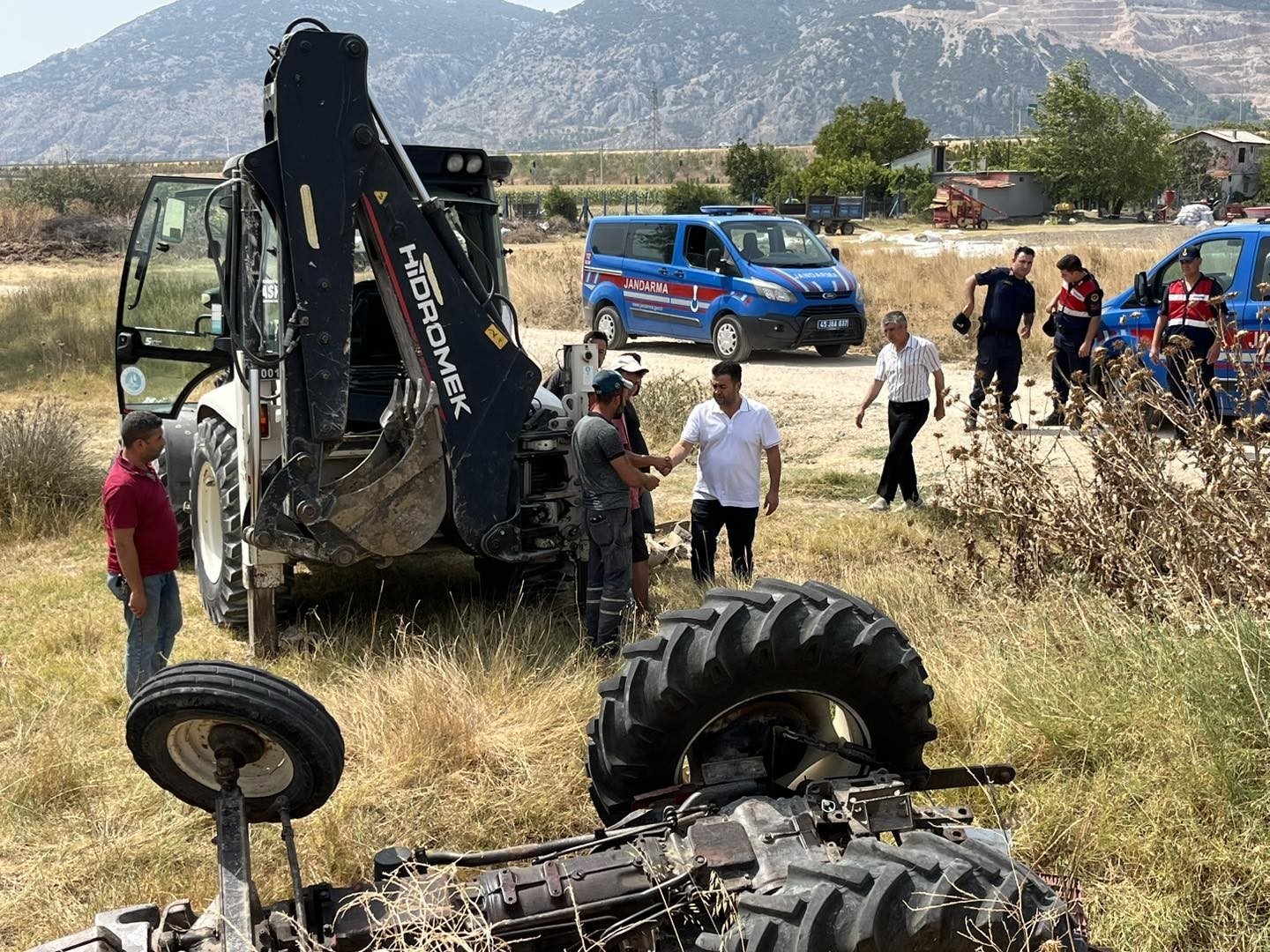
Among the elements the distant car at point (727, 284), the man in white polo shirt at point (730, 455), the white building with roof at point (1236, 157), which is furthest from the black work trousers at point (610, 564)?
the white building with roof at point (1236, 157)

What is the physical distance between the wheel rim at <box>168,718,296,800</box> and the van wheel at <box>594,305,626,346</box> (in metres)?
16.1

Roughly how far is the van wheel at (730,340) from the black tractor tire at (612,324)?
6.74 ft

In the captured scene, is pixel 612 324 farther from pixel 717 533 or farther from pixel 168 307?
pixel 717 533

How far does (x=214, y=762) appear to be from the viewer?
323cm

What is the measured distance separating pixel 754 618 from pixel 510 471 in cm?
319

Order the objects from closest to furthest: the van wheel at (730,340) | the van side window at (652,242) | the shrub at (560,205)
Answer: the van wheel at (730,340) < the van side window at (652,242) < the shrub at (560,205)

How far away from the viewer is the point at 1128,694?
4484mm

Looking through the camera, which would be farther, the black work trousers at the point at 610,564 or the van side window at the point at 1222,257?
the van side window at the point at 1222,257

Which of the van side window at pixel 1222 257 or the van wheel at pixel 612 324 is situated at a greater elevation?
the van side window at pixel 1222 257

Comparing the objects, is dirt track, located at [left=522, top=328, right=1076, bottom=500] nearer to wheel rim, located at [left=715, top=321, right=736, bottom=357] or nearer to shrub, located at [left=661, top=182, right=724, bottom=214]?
wheel rim, located at [left=715, top=321, right=736, bottom=357]

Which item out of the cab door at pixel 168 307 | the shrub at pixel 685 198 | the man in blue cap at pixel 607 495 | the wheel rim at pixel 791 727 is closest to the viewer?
the wheel rim at pixel 791 727


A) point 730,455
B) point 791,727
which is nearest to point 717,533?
point 730,455

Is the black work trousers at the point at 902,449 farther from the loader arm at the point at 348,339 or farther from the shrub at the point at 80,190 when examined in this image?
the shrub at the point at 80,190

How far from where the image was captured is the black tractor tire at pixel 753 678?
11.2 ft
